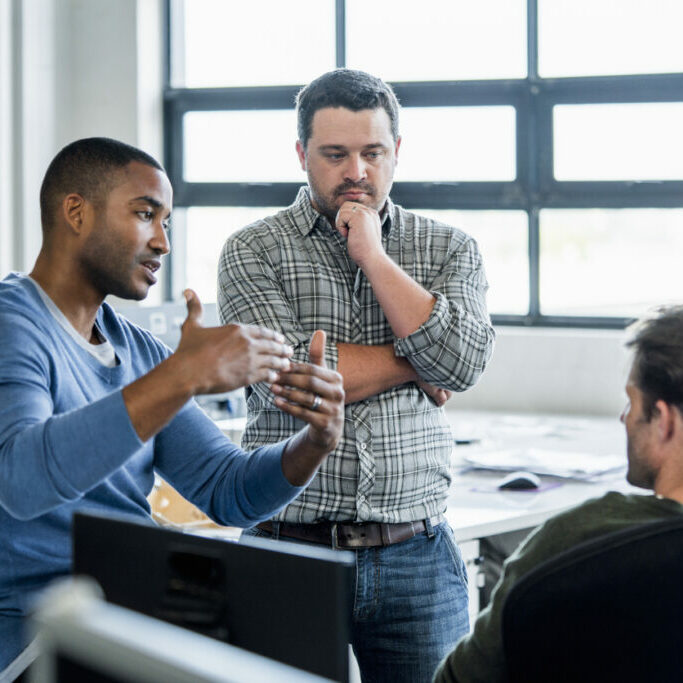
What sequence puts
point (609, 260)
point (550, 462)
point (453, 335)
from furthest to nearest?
point (609, 260) < point (550, 462) < point (453, 335)

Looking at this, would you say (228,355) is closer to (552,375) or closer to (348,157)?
(348,157)

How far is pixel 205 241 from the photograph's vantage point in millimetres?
5578

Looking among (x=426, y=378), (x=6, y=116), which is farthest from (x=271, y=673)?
(x=6, y=116)

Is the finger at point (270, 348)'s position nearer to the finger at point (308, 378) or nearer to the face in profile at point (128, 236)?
the finger at point (308, 378)

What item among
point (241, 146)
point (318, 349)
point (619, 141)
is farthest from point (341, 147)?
point (241, 146)

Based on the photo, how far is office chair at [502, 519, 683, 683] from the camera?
113 centimetres

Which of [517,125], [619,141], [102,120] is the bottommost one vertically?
[619,141]

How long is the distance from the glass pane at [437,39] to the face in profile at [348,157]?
10.3 ft

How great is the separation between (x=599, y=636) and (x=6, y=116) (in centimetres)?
452

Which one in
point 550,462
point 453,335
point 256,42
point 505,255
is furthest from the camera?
point 256,42

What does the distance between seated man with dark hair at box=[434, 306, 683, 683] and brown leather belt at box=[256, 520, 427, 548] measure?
0.39 metres

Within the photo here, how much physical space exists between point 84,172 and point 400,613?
838 mm

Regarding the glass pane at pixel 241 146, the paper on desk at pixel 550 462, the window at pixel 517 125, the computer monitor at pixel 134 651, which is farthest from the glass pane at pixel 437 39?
the computer monitor at pixel 134 651

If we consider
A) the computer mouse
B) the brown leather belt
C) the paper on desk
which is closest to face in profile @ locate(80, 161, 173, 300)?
the brown leather belt
